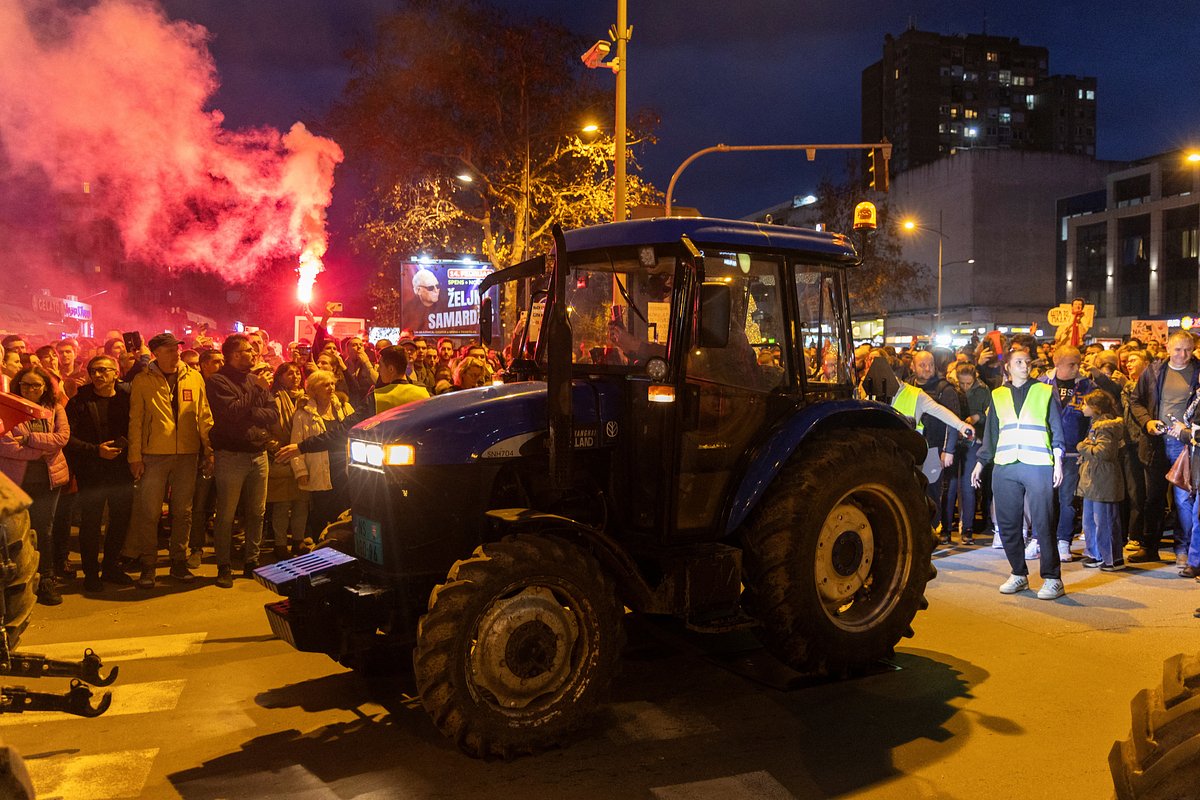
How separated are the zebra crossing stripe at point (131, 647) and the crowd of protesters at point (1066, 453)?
18.5ft

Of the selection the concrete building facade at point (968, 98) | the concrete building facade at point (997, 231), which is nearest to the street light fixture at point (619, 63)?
the concrete building facade at point (997, 231)

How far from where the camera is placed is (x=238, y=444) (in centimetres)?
873

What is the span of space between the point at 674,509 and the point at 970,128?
136340 millimetres

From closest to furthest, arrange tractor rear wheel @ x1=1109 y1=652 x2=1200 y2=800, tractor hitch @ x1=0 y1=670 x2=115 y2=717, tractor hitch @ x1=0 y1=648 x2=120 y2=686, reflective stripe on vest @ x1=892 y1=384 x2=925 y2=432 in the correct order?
tractor rear wheel @ x1=1109 y1=652 x2=1200 y2=800, tractor hitch @ x1=0 y1=670 x2=115 y2=717, tractor hitch @ x1=0 y1=648 x2=120 y2=686, reflective stripe on vest @ x1=892 y1=384 x2=925 y2=432

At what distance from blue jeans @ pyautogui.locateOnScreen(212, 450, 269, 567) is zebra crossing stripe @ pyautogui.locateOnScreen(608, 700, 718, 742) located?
4733mm

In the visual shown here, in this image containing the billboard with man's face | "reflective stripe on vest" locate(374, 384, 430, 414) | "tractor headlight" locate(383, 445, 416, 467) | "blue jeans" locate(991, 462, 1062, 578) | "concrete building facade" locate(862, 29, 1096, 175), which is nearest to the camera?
"tractor headlight" locate(383, 445, 416, 467)

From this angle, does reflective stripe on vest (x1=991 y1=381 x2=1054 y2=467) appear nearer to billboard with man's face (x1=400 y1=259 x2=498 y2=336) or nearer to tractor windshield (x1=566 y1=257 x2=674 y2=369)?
tractor windshield (x1=566 y1=257 x2=674 y2=369)

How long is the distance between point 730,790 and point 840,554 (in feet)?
7.03

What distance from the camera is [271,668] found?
248 inches

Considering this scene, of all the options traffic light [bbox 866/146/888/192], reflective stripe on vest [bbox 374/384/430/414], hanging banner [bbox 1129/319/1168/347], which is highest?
traffic light [bbox 866/146/888/192]

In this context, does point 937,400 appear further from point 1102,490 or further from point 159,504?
point 159,504

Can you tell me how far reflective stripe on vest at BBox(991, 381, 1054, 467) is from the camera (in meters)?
7.91

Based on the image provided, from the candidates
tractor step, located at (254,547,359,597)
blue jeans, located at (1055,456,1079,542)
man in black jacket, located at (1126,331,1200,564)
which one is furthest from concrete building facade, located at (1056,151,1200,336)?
tractor step, located at (254,547,359,597)

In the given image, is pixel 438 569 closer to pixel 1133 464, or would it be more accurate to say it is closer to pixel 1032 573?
pixel 1032 573
